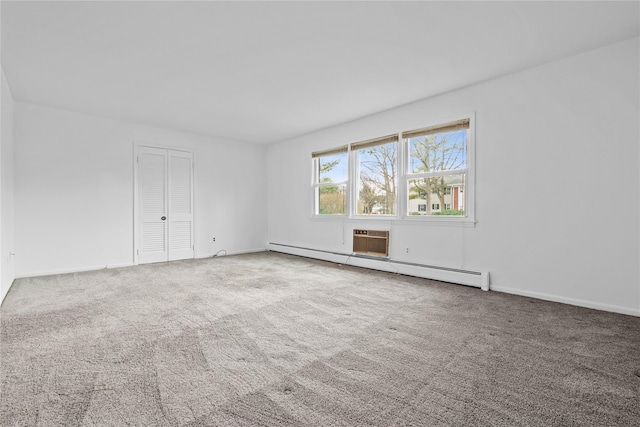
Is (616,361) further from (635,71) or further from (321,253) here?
(321,253)

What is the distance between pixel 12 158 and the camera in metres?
4.15

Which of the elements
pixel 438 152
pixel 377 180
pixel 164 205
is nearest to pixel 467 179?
pixel 438 152

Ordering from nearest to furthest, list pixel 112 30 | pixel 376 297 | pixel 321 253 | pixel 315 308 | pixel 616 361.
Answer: pixel 616 361, pixel 112 30, pixel 315 308, pixel 376 297, pixel 321 253

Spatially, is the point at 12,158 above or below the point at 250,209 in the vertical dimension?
above

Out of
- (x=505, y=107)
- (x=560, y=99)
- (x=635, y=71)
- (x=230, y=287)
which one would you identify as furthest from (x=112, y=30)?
(x=635, y=71)

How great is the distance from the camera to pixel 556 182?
3.25 meters

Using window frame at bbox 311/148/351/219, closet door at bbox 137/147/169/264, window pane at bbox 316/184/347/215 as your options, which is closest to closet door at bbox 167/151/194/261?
closet door at bbox 137/147/169/264

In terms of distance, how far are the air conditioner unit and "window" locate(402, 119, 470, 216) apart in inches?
24.4

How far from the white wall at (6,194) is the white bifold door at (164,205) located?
173cm

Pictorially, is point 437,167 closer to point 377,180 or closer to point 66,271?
point 377,180

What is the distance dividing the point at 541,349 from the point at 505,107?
109 inches

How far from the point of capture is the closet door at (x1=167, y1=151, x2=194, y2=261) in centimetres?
590

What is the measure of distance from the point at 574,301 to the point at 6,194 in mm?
6631

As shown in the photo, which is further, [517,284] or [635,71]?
[517,284]
